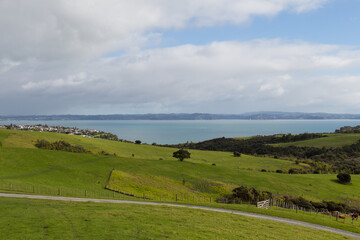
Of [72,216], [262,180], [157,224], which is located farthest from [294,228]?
[262,180]

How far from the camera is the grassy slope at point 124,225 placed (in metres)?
18.4

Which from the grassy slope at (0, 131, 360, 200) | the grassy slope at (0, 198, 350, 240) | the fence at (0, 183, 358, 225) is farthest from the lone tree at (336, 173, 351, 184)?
the grassy slope at (0, 198, 350, 240)

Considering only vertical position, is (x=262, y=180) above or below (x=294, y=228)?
below

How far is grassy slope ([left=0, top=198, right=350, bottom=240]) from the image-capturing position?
60.5ft

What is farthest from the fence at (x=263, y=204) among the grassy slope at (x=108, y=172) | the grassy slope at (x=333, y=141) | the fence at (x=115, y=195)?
→ the grassy slope at (x=333, y=141)

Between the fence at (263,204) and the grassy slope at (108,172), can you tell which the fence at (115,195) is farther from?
the grassy slope at (108,172)

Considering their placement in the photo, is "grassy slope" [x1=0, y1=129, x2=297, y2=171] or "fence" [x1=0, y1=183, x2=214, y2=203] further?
"grassy slope" [x1=0, y1=129, x2=297, y2=171]

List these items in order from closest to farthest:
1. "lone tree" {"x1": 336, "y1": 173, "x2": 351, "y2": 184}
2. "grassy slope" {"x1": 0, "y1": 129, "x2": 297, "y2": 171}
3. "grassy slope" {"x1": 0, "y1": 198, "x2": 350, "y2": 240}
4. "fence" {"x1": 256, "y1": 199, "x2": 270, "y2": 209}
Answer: "grassy slope" {"x1": 0, "y1": 198, "x2": 350, "y2": 240}, "fence" {"x1": 256, "y1": 199, "x2": 270, "y2": 209}, "lone tree" {"x1": 336, "y1": 173, "x2": 351, "y2": 184}, "grassy slope" {"x1": 0, "y1": 129, "x2": 297, "y2": 171}

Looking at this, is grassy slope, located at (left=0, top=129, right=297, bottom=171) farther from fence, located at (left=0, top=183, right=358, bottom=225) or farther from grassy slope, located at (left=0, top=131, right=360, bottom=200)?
fence, located at (left=0, top=183, right=358, bottom=225)

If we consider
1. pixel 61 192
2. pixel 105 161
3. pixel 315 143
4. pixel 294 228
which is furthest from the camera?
pixel 315 143

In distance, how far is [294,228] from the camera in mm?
26250

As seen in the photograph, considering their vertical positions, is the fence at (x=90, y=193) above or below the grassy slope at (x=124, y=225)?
below

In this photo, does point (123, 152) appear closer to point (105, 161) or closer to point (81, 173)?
point (105, 161)

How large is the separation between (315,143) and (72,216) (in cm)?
17035
